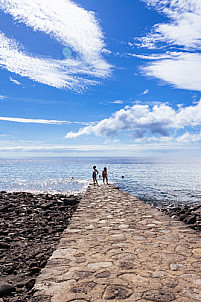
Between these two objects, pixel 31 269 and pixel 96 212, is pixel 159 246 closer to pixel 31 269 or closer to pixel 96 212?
pixel 31 269

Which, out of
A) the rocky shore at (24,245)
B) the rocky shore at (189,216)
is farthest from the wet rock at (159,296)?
the rocky shore at (189,216)

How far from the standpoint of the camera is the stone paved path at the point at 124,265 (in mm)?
3531

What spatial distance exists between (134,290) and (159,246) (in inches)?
84.1

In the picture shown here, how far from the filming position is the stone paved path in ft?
11.6

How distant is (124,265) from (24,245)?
4.13 m

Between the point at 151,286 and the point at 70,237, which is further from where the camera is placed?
the point at 70,237

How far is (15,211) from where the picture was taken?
1264cm

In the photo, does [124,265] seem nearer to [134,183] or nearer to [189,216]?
[189,216]

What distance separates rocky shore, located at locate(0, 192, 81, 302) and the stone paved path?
0.65 meters

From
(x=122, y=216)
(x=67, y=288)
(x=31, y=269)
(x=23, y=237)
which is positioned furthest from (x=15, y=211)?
(x=67, y=288)

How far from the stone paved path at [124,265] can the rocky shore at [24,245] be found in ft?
2.14

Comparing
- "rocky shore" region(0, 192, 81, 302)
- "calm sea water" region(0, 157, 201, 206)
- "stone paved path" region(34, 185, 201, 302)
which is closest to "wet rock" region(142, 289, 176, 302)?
"stone paved path" region(34, 185, 201, 302)

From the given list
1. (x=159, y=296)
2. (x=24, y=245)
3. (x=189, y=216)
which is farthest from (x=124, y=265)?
(x=189, y=216)

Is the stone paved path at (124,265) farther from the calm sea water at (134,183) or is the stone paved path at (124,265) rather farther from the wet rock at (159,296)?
the calm sea water at (134,183)
